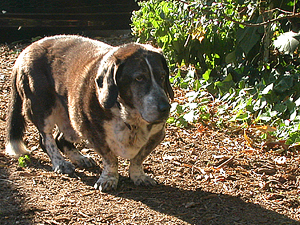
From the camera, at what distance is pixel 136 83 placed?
12.3 ft

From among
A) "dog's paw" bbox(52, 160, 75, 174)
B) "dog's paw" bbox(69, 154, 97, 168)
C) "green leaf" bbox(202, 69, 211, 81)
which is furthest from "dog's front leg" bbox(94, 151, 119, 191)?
"green leaf" bbox(202, 69, 211, 81)

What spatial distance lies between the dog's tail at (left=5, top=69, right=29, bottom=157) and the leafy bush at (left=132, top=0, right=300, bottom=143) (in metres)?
1.69

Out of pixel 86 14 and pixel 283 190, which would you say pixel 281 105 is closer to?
pixel 283 190

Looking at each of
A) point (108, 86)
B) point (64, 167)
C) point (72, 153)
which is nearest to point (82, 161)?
point (72, 153)

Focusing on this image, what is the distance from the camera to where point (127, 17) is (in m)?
10.0

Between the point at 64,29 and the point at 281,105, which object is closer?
the point at 281,105

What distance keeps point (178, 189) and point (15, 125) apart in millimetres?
1817

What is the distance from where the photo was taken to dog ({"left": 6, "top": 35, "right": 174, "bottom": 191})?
12.4 feet

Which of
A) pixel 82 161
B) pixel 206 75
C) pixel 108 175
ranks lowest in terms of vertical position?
pixel 82 161

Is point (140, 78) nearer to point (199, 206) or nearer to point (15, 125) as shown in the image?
point (199, 206)

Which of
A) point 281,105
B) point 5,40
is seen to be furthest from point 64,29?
point 281,105

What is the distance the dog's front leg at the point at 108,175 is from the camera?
161 inches

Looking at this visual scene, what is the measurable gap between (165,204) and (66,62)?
1610 mm

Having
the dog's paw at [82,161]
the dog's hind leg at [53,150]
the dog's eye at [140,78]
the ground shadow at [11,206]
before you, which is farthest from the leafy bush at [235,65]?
the ground shadow at [11,206]
